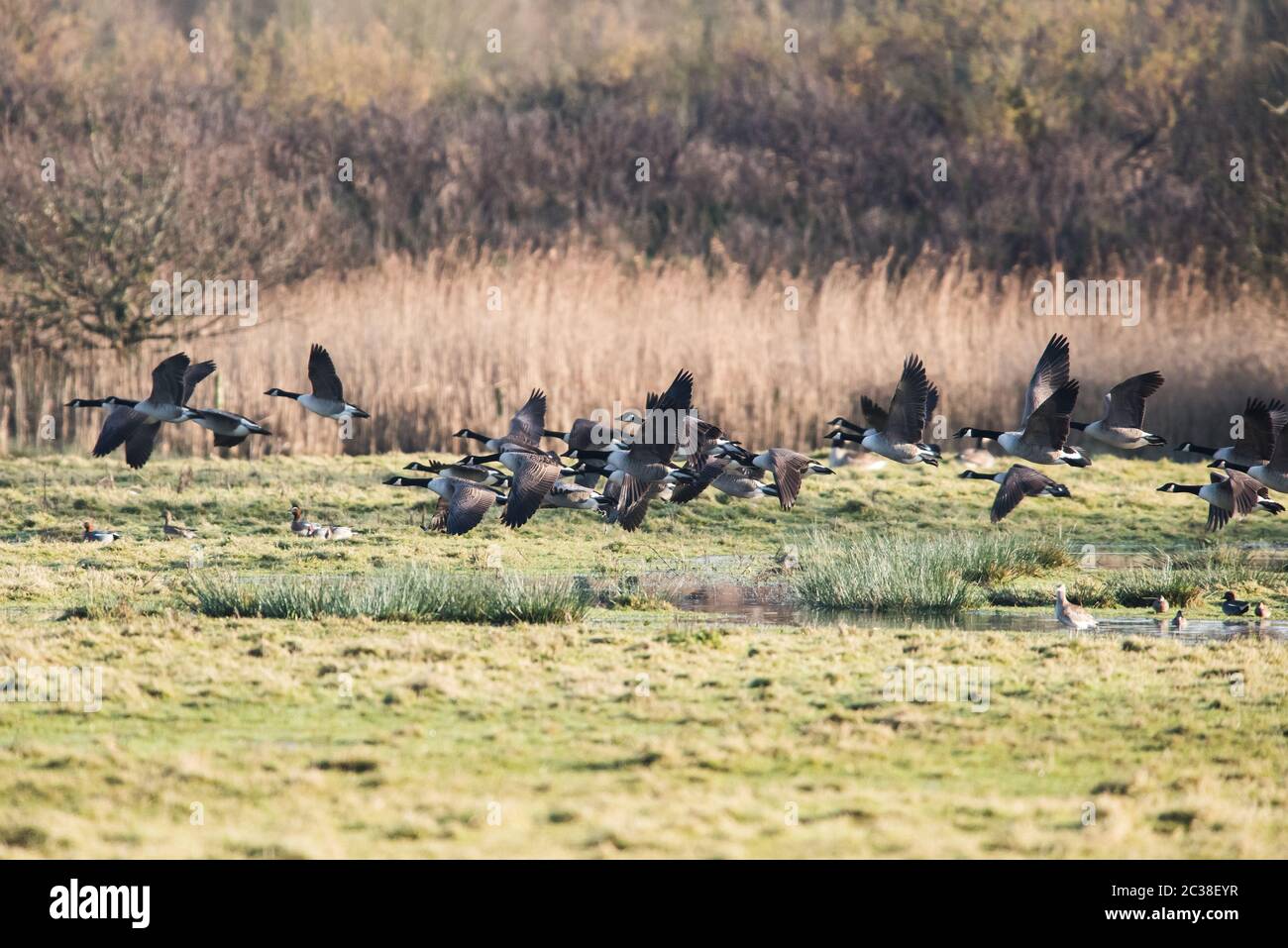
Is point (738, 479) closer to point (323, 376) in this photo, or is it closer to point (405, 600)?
point (405, 600)

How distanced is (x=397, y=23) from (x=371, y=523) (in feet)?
149

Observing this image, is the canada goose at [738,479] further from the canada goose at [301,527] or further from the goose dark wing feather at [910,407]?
the canada goose at [301,527]

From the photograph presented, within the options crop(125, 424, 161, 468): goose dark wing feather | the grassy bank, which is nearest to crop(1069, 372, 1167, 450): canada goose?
the grassy bank

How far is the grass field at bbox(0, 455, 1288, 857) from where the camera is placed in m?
8.72

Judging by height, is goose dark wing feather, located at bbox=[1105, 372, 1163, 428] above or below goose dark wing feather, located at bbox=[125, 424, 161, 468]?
above

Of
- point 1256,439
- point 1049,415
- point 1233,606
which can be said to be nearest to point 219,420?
point 1049,415

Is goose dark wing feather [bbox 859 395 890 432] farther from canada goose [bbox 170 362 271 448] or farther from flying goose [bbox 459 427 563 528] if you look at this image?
canada goose [bbox 170 362 271 448]

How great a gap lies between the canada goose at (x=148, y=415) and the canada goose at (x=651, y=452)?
13.0ft

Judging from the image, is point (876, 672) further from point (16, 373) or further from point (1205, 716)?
point (16, 373)

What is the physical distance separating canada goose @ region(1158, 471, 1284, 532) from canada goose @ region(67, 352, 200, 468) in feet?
31.3

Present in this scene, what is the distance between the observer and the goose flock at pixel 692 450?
617 inches

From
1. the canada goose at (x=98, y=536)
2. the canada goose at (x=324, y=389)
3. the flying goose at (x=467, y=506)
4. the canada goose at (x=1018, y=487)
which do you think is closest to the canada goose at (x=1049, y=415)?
the canada goose at (x=1018, y=487)

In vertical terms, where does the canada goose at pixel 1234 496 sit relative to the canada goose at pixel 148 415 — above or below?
below

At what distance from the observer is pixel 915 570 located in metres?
17.0
